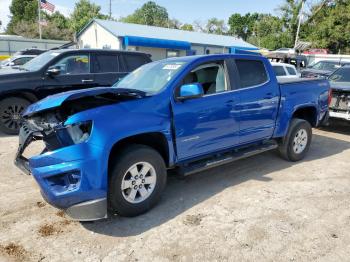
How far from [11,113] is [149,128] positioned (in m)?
4.81

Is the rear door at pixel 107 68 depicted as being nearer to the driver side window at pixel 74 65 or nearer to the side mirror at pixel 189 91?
the driver side window at pixel 74 65

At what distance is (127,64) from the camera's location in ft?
28.5

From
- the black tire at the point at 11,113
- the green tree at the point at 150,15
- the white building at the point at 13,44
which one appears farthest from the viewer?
the green tree at the point at 150,15

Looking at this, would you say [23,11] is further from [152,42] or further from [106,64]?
[106,64]

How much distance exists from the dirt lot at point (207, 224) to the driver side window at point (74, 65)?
3165 millimetres

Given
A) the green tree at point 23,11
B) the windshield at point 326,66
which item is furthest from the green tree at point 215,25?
the windshield at point 326,66

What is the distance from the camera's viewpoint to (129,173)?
12.2 feet

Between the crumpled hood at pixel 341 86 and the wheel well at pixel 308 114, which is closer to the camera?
the wheel well at pixel 308 114

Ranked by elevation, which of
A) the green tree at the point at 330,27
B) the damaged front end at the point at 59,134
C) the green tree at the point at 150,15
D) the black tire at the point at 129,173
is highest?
the green tree at the point at 150,15

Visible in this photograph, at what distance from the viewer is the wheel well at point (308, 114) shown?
6.17m

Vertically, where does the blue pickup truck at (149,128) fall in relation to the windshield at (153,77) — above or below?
below

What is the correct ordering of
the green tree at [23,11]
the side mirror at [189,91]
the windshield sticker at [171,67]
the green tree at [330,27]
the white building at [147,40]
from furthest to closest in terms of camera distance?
the green tree at [23,11]
the green tree at [330,27]
the white building at [147,40]
the windshield sticker at [171,67]
the side mirror at [189,91]

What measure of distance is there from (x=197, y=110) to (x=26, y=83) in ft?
15.4

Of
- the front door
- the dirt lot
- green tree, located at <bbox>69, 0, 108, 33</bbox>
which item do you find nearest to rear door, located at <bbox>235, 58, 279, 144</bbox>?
the front door
